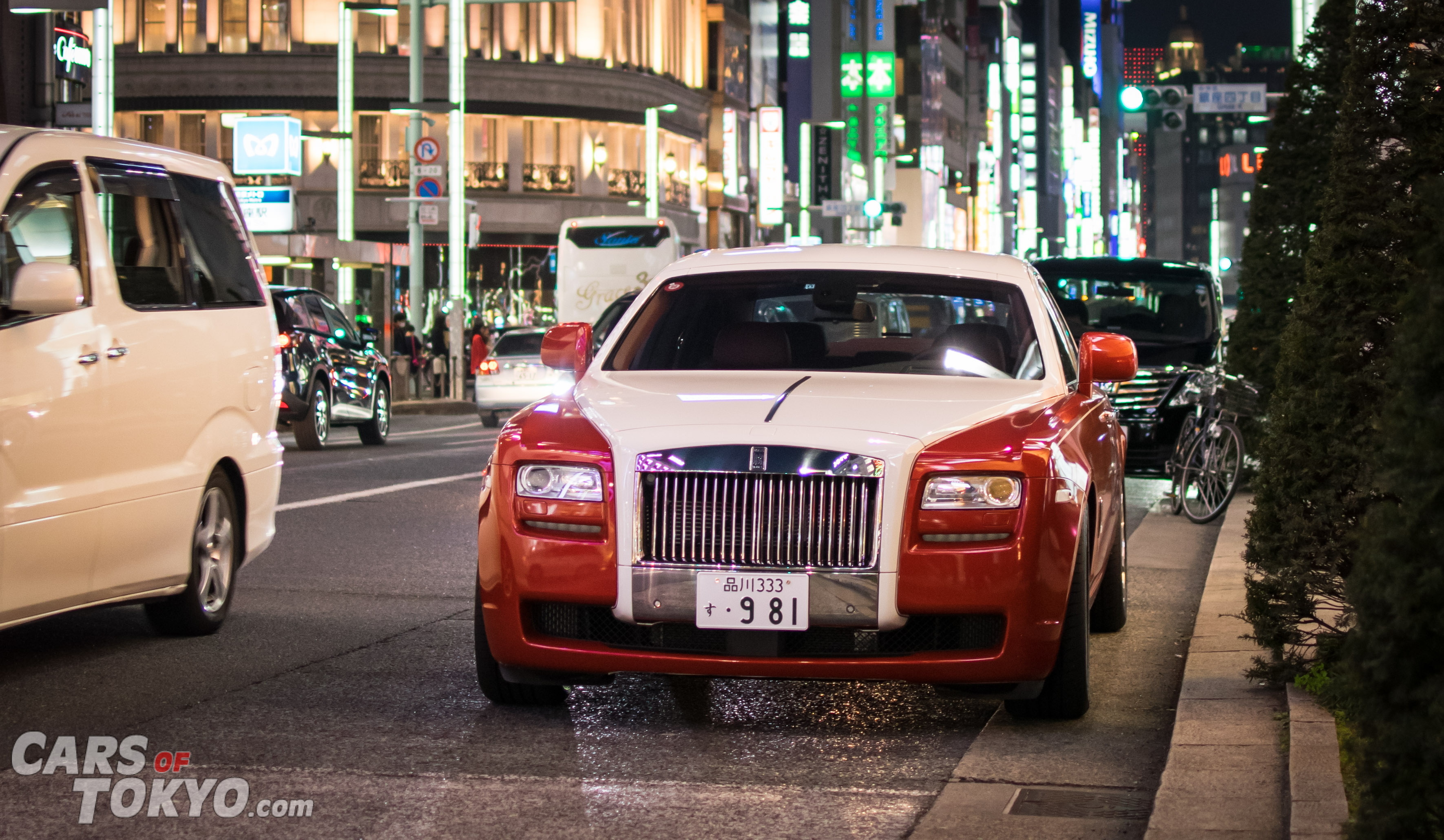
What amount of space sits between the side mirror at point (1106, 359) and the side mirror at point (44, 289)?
358 centimetres

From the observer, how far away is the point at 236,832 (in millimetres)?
4656

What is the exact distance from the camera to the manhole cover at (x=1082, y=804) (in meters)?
4.91

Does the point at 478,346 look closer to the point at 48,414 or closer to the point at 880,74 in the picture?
the point at 48,414

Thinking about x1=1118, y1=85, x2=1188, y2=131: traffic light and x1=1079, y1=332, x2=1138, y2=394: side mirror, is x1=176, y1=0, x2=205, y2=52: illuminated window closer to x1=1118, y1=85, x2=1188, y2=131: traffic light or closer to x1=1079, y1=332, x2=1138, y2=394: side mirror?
x1=1118, y1=85, x2=1188, y2=131: traffic light

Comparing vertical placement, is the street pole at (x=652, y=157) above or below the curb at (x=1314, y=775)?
above

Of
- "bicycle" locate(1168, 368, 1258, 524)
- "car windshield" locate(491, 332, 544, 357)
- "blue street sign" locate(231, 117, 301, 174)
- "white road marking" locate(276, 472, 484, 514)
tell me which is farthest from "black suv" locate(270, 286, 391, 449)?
"blue street sign" locate(231, 117, 301, 174)

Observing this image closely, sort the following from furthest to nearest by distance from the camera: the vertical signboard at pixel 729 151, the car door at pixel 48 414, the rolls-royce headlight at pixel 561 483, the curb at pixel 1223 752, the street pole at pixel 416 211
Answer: the vertical signboard at pixel 729 151, the street pole at pixel 416 211, the car door at pixel 48 414, the rolls-royce headlight at pixel 561 483, the curb at pixel 1223 752

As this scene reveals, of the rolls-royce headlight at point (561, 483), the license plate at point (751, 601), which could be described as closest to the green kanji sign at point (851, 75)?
the rolls-royce headlight at point (561, 483)

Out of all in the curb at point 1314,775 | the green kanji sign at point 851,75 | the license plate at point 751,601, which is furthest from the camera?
the green kanji sign at point 851,75

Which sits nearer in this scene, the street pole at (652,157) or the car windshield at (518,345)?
the car windshield at (518,345)

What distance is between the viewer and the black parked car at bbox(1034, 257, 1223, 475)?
1541cm

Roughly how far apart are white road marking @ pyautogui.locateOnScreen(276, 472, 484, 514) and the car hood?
684 centimetres

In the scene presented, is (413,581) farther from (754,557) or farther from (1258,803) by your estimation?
(1258,803)

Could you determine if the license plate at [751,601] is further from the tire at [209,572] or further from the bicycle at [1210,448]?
the bicycle at [1210,448]
